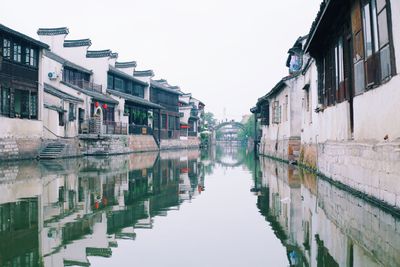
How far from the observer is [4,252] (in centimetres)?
574

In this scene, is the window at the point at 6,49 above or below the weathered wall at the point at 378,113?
above

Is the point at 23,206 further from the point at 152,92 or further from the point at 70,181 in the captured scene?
the point at 152,92

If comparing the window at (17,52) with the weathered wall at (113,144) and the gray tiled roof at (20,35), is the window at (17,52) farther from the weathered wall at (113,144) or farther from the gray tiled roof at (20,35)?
the weathered wall at (113,144)

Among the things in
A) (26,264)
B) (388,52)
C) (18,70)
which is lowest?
(26,264)

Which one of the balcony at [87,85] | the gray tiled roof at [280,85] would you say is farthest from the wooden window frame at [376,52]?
the balcony at [87,85]

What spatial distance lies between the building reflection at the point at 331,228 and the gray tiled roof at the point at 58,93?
2419 cm

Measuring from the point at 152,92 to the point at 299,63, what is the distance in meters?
28.2

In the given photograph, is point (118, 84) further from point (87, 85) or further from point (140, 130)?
point (87, 85)

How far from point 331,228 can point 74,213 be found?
5067 millimetres

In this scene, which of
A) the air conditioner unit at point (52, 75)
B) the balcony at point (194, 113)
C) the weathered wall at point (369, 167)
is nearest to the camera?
the weathered wall at point (369, 167)

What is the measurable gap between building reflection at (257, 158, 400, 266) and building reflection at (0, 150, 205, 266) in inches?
96.9

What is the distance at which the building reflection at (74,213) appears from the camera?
5.90 meters

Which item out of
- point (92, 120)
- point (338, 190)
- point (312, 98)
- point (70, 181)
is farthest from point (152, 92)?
point (338, 190)

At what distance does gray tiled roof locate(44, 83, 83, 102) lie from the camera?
32312 millimetres
